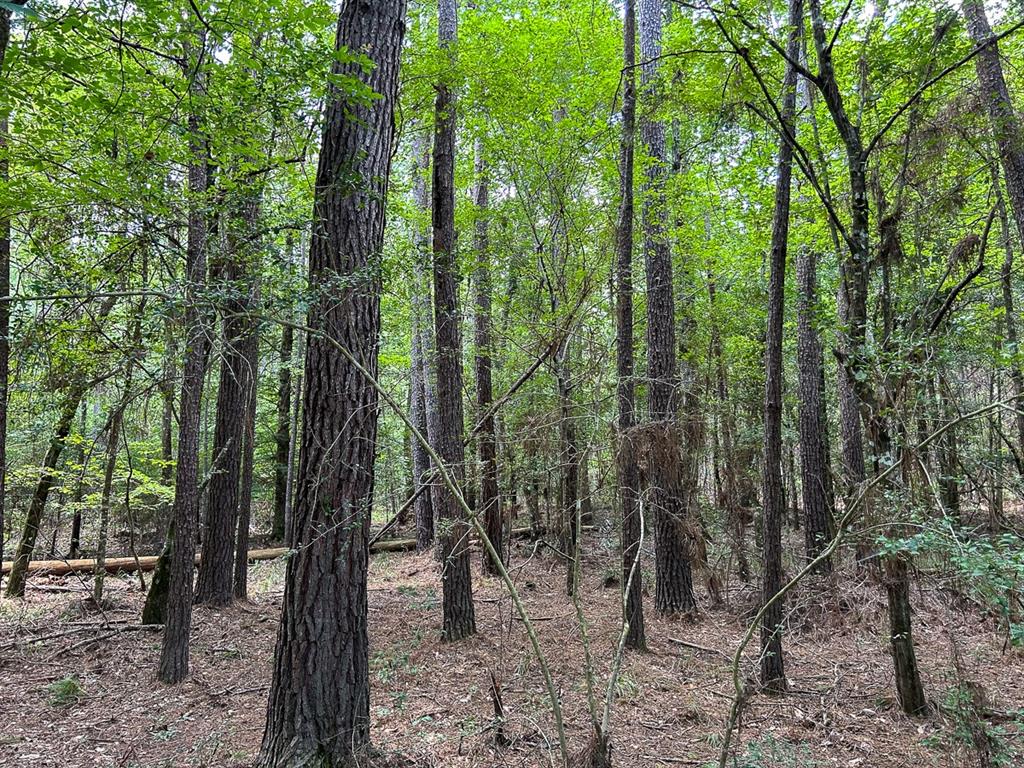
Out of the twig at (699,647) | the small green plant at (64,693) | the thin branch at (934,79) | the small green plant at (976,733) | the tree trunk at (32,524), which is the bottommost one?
the twig at (699,647)

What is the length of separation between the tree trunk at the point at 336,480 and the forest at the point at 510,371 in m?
0.02

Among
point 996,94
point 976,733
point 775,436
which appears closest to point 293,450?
point 775,436

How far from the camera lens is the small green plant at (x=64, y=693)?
17.2 ft

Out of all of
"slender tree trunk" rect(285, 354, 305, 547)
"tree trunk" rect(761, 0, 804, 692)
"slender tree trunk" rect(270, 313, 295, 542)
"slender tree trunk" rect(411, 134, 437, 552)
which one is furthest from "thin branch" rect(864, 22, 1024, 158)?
"slender tree trunk" rect(270, 313, 295, 542)

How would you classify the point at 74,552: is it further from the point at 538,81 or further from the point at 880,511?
the point at 880,511

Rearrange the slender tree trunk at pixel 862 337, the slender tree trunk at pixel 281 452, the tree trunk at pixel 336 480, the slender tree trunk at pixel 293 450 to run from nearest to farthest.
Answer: the tree trunk at pixel 336 480, the slender tree trunk at pixel 862 337, the slender tree trunk at pixel 293 450, the slender tree trunk at pixel 281 452

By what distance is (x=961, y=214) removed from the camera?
657 cm

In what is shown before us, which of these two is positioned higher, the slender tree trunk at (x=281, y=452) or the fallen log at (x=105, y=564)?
the slender tree trunk at (x=281, y=452)

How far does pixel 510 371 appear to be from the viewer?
10656 millimetres

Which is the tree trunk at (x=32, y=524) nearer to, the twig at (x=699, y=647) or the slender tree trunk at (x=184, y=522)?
the slender tree trunk at (x=184, y=522)

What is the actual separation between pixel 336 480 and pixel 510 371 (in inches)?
281

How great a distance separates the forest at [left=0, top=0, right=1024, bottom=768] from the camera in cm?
362

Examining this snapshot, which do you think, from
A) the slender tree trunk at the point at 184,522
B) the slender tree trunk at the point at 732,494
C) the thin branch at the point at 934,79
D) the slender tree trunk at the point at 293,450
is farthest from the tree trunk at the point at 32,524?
the thin branch at the point at 934,79

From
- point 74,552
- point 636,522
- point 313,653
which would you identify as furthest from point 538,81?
point 74,552
